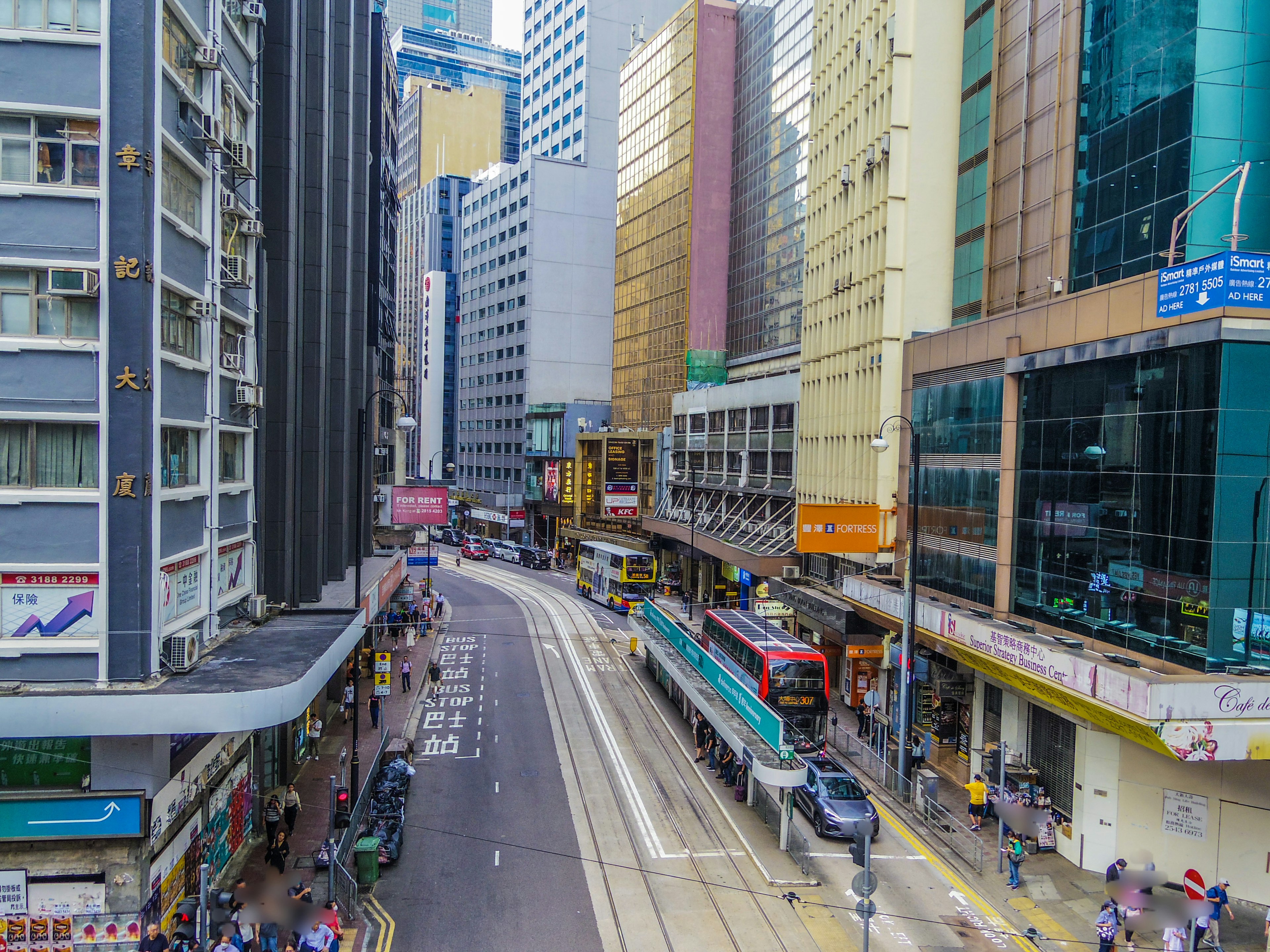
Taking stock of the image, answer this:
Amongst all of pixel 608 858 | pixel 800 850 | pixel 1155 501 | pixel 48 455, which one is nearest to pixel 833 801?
pixel 800 850

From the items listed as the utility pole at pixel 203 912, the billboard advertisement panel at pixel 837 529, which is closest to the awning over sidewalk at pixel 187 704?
the utility pole at pixel 203 912

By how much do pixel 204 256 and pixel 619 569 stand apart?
4102 centimetres

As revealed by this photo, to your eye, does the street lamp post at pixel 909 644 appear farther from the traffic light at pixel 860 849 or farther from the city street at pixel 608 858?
the traffic light at pixel 860 849

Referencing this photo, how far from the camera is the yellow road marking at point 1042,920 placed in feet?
60.2

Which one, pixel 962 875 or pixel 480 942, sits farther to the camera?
pixel 962 875

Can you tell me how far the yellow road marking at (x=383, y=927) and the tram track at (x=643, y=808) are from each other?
4383mm

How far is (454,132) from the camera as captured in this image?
159750 mm

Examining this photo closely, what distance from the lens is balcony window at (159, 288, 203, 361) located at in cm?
1795

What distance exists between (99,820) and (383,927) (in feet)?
18.7

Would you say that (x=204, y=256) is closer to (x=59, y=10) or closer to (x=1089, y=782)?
(x=59, y=10)

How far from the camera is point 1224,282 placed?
60.4ft

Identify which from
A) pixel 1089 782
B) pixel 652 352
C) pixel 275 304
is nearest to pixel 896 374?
pixel 1089 782

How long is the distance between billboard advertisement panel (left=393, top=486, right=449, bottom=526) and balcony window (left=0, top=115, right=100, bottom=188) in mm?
15985

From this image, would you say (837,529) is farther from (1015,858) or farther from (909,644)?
(1015,858)
